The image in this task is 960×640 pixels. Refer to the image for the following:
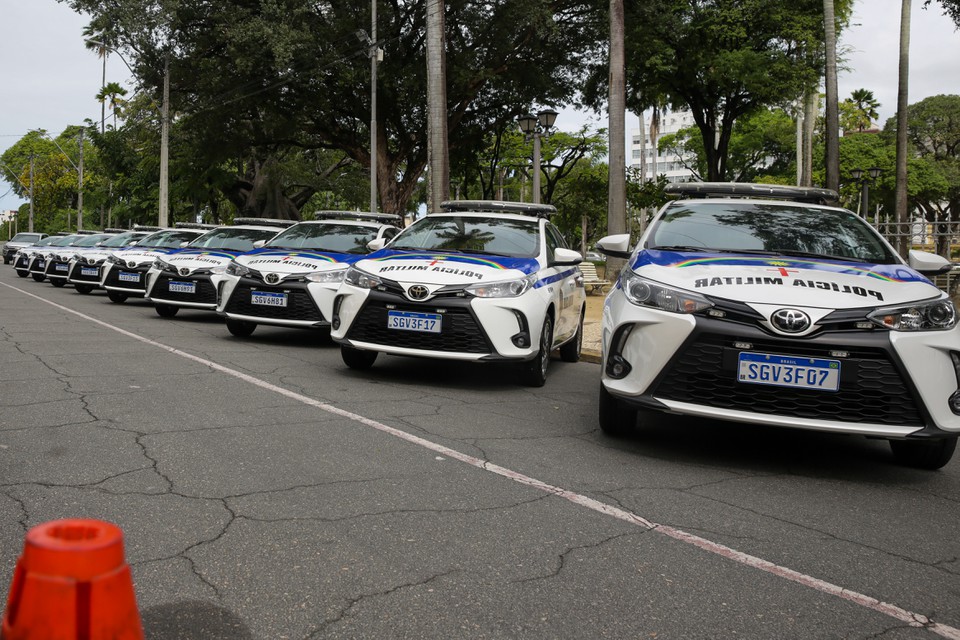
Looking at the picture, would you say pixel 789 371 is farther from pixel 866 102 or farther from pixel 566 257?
pixel 866 102

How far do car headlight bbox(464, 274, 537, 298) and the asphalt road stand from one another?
89cm

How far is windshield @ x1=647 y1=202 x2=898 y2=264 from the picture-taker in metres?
5.95

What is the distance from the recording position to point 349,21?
2494 centimetres

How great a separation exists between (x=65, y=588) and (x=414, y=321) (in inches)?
230

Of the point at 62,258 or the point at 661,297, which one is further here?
the point at 62,258

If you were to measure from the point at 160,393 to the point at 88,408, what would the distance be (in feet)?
2.26

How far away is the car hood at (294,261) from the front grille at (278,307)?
217 mm

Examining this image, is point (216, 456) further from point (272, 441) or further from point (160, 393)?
point (160, 393)

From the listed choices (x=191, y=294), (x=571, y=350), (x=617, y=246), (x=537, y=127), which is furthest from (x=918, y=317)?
(x=537, y=127)

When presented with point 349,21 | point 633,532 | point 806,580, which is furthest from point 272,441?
point 349,21

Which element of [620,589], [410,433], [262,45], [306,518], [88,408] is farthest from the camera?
[262,45]

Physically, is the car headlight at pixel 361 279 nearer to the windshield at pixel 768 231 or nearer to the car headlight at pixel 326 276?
the car headlight at pixel 326 276

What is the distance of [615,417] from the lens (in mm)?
5539

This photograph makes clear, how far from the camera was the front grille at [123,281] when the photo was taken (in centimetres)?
1528
